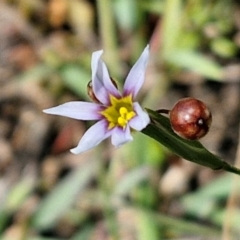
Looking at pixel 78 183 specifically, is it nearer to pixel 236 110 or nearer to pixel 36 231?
pixel 36 231

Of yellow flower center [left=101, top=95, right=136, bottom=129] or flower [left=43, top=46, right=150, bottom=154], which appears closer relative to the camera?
flower [left=43, top=46, right=150, bottom=154]

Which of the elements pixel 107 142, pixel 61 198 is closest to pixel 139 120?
pixel 61 198

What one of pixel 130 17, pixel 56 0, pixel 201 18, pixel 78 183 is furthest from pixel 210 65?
pixel 56 0

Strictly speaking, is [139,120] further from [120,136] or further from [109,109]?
[109,109]

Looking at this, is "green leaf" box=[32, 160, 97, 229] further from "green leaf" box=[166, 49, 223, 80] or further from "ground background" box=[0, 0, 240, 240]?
"green leaf" box=[166, 49, 223, 80]

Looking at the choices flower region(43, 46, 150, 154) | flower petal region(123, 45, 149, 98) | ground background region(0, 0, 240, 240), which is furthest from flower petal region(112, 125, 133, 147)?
ground background region(0, 0, 240, 240)

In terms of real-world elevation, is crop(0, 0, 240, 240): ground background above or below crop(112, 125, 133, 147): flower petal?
below
